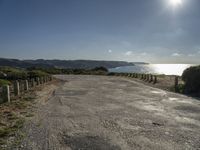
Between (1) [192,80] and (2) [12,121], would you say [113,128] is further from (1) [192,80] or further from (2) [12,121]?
(1) [192,80]

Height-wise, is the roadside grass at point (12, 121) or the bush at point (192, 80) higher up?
the bush at point (192, 80)

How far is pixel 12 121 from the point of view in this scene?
28.1ft

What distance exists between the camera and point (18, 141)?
249 inches

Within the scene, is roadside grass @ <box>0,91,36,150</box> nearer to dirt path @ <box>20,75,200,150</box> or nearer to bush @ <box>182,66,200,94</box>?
dirt path @ <box>20,75,200,150</box>

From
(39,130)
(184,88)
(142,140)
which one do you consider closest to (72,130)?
(39,130)

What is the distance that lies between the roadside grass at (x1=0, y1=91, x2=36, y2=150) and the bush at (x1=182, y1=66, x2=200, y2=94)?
12043 millimetres

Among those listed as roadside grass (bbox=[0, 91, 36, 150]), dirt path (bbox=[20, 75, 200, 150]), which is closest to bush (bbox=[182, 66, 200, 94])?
dirt path (bbox=[20, 75, 200, 150])

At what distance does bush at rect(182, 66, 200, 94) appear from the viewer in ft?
60.1

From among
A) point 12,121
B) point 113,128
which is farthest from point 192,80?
point 12,121

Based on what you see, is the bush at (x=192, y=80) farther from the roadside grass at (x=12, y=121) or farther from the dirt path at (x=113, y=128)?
the roadside grass at (x=12, y=121)

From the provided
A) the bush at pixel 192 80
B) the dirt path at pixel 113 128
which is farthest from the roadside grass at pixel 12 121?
the bush at pixel 192 80

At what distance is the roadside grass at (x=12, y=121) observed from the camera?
6.39m

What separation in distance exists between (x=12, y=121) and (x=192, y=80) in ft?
47.7

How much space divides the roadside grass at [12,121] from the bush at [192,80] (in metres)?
12.0
